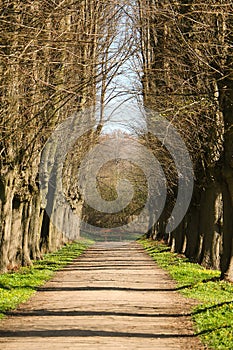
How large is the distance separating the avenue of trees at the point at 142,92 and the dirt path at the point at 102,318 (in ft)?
11.7

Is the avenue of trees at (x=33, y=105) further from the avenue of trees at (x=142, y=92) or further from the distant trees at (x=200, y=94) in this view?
the distant trees at (x=200, y=94)

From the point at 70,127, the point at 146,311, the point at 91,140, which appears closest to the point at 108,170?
the point at 91,140

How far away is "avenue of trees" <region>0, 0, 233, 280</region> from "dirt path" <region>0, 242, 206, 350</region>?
11.7 ft

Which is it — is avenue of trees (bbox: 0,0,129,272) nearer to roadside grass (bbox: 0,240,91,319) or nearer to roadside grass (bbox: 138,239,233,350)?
roadside grass (bbox: 0,240,91,319)

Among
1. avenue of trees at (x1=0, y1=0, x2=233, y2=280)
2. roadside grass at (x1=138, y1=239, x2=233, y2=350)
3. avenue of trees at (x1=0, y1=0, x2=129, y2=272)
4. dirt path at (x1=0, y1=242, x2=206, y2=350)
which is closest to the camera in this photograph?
dirt path at (x1=0, y1=242, x2=206, y2=350)

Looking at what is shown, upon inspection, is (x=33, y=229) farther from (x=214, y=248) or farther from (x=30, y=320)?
(x=30, y=320)

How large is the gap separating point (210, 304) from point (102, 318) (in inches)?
112

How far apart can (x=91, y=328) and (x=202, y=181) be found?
52.7 ft

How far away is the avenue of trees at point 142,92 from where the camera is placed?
14.4 metres

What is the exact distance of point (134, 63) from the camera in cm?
2639

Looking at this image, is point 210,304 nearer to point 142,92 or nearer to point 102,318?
point 102,318

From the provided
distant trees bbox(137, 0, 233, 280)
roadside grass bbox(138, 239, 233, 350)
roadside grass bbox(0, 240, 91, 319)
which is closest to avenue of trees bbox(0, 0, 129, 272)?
roadside grass bbox(0, 240, 91, 319)

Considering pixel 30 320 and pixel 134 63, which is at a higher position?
pixel 134 63

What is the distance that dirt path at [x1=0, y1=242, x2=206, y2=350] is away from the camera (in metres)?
10.3
